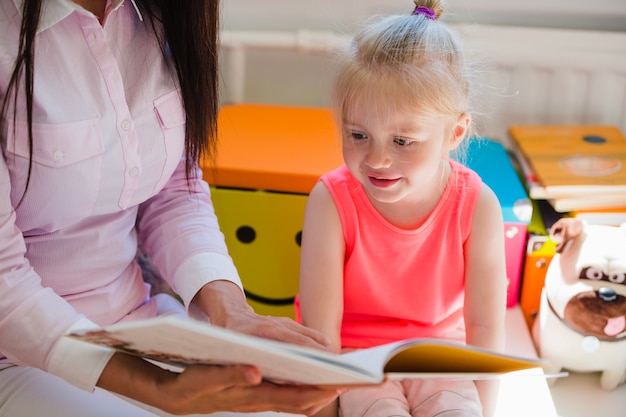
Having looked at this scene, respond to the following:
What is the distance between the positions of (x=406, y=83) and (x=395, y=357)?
17.6 inches

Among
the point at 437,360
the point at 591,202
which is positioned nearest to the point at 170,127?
the point at 437,360

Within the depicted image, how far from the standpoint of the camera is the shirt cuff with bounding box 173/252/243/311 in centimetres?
97

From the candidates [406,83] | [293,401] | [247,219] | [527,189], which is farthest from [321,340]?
[527,189]

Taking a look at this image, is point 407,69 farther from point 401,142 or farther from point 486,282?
point 486,282

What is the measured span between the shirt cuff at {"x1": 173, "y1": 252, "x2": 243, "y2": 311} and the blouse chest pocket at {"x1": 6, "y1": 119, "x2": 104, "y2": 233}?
0.16 meters

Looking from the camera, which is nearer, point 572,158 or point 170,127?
point 170,127

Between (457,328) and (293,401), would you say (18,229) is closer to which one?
(293,401)

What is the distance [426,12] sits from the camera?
1.05 m

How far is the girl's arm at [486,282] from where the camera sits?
3.56 ft

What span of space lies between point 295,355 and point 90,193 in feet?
1.40

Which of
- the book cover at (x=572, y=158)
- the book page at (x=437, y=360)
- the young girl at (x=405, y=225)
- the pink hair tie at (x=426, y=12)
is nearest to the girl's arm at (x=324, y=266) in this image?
the young girl at (x=405, y=225)

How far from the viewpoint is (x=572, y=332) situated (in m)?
1.28

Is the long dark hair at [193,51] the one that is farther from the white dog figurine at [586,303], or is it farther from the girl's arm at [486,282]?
the white dog figurine at [586,303]

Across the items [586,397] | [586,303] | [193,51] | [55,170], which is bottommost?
[586,397]
